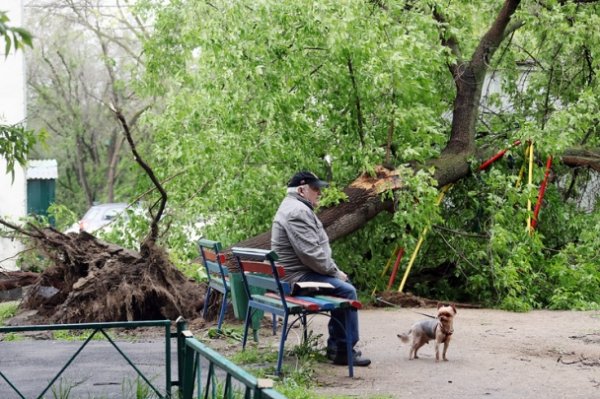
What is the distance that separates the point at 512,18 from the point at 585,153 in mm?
2248

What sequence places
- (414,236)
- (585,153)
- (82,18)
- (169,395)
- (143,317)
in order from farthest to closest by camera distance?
1. (82,18)
2. (585,153)
3. (414,236)
4. (143,317)
5. (169,395)

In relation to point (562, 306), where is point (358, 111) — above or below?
above

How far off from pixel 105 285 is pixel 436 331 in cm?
407

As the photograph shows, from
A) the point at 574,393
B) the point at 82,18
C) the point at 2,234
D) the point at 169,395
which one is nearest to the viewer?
the point at 169,395

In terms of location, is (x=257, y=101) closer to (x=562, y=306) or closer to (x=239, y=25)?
(x=239, y=25)

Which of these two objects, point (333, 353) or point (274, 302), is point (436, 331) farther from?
point (274, 302)

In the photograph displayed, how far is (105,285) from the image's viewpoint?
36.9 ft

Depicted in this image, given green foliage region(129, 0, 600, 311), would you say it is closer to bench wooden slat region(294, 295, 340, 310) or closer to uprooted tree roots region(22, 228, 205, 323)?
uprooted tree roots region(22, 228, 205, 323)

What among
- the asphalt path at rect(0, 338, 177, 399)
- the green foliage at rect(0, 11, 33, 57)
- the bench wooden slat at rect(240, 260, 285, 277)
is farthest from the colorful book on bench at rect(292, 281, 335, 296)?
the green foliage at rect(0, 11, 33, 57)

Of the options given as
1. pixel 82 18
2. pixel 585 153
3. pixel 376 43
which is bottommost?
pixel 585 153

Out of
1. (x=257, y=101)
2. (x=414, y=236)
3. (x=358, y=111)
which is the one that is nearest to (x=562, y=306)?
(x=414, y=236)

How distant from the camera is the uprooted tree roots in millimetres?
11102

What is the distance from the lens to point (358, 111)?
13.7 metres

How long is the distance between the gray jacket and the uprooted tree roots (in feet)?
9.22
